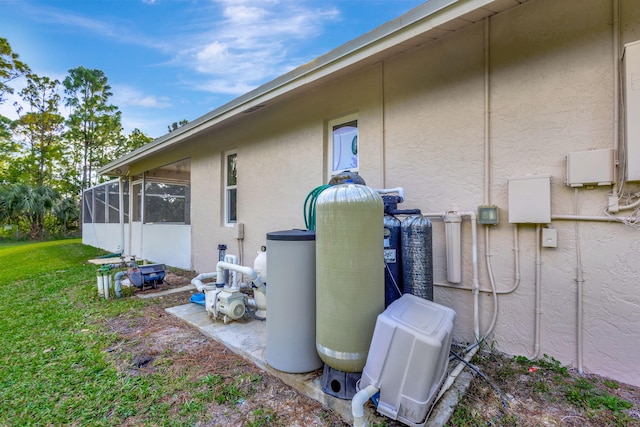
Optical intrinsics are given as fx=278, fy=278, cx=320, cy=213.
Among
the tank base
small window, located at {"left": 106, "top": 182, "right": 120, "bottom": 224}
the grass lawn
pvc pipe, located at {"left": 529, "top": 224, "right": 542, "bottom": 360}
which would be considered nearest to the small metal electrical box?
pvc pipe, located at {"left": 529, "top": 224, "right": 542, "bottom": 360}

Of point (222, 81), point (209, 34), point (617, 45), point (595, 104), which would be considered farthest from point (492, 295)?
point (222, 81)

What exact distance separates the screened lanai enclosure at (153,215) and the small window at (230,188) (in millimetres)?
1599

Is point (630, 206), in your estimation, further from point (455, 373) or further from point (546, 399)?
point (455, 373)

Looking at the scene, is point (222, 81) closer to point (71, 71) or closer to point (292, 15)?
point (292, 15)

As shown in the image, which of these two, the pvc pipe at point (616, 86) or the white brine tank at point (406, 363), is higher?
the pvc pipe at point (616, 86)

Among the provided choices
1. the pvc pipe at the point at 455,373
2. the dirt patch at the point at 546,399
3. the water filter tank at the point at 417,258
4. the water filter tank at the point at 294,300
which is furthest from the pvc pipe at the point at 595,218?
the water filter tank at the point at 294,300

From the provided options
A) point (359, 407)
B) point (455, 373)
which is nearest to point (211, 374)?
point (359, 407)

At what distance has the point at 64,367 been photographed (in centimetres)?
245

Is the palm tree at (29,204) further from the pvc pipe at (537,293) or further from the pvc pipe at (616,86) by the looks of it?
the pvc pipe at (616,86)

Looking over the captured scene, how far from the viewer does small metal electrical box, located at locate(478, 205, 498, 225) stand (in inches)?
92.4

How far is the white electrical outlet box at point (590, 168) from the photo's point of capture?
192 centimetres

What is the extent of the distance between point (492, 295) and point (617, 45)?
79.5 inches

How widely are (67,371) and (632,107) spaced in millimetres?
4682

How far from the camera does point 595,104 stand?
2002 mm
